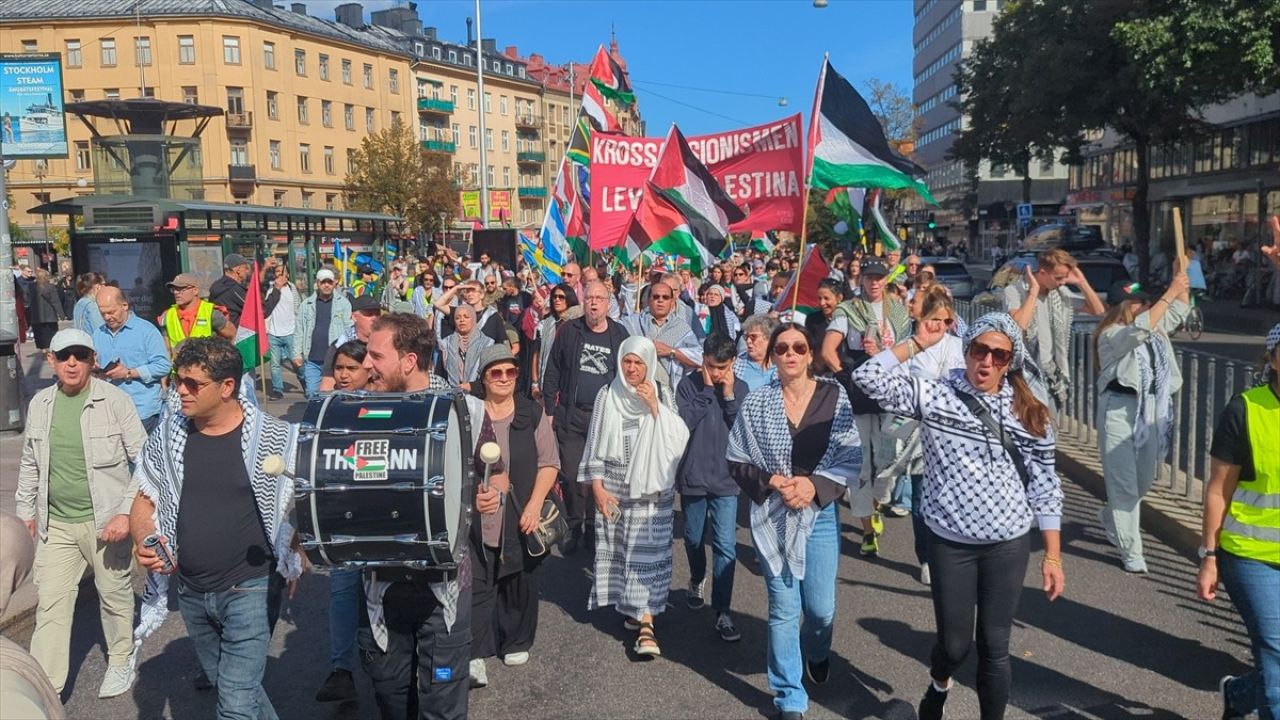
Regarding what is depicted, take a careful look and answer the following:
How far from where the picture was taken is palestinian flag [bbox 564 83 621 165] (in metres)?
16.0

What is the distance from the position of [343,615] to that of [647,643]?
4.99 feet

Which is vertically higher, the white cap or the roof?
the roof

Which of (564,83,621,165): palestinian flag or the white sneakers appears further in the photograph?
(564,83,621,165): palestinian flag

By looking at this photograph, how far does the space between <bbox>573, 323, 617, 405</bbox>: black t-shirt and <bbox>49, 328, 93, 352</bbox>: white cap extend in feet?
10.3

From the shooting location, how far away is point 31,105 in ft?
55.9

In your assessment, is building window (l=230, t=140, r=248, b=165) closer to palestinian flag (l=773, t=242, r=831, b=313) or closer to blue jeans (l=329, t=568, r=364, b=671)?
palestinian flag (l=773, t=242, r=831, b=313)

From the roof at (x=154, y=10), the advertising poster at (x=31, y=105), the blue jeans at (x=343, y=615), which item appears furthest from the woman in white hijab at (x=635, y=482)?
the roof at (x=154, y=10)

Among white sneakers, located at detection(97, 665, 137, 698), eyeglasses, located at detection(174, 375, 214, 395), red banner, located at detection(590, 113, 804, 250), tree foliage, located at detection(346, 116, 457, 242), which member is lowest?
white sneakers, located at detection(97, 665, 137, 698)

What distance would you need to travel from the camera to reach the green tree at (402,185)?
58219 millimetres

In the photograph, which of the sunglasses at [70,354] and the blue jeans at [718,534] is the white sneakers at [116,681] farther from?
the blue jeans at [718,534]

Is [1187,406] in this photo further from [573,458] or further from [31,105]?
[31,105]

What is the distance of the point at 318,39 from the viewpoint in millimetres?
66875

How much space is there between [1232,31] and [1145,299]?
19664 millimetres

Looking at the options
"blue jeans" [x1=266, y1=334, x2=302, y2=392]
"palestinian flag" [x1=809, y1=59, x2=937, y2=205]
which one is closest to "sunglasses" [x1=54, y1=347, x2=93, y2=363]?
"palestinian flag" [x1=809, y1=59, x2=937, y2=205]
